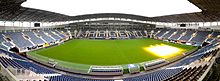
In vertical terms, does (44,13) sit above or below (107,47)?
above

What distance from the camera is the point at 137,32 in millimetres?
80625

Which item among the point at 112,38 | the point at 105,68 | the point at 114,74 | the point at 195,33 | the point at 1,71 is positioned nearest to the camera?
the point at 1,71

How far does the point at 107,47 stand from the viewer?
174 ft

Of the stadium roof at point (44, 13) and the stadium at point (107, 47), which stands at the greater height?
the stadium roof at point (44, 13)

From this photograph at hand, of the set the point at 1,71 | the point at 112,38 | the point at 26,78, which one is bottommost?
the point at 112,38

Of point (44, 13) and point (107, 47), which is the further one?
point (44, 13)

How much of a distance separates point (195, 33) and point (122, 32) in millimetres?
24706

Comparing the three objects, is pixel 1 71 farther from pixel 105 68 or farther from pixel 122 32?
pixel 122 32

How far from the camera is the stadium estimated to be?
1019 inches

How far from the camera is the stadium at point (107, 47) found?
1019 inches

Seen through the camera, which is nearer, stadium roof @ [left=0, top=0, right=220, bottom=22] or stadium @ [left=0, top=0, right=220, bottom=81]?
stadium @ [left=0, top=0, right=220, bottom=81]

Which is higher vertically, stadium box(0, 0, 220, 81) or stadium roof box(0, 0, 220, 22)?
stadium roof box(0, 0, 220, 22)

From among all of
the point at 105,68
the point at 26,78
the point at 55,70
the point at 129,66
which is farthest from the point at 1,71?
the point at 129,66

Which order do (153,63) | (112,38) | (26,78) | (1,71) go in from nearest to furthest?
(1,71)
(26,78)
(153,63)
(112,38)
